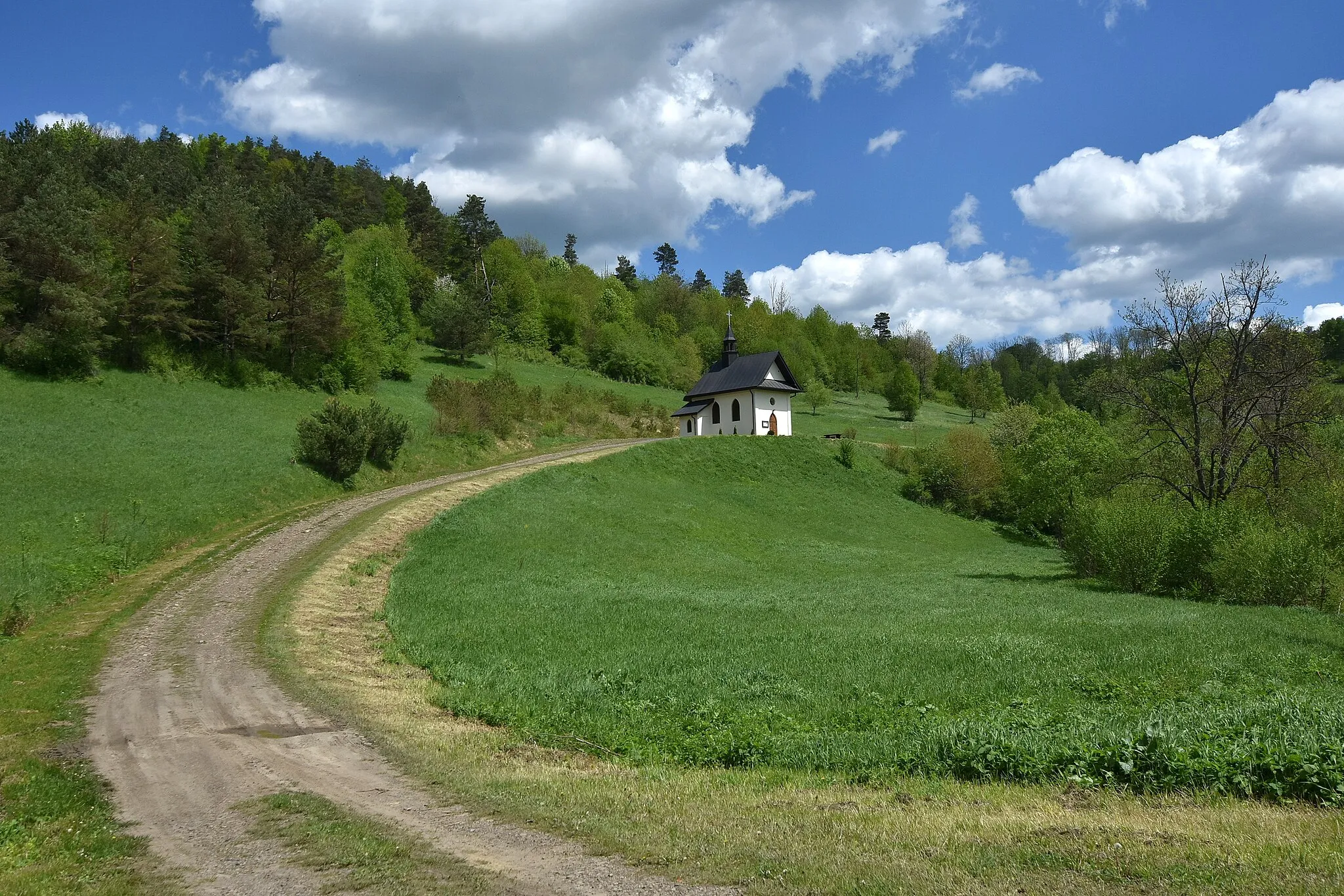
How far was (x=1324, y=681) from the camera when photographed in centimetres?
1178

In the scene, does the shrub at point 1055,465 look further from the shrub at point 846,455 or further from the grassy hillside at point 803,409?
the grassy hillside at point 803,409

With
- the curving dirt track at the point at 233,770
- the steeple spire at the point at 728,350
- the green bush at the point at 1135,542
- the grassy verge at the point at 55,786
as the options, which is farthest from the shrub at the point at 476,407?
the green bush at the point at 1135,542

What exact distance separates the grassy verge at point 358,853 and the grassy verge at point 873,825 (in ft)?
3.07

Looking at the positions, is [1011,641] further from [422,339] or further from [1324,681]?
[422,339]

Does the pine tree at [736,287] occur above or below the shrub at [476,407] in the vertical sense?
above

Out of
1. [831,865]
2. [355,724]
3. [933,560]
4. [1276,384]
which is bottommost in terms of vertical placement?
[933,560]

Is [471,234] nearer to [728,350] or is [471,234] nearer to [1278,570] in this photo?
[728,350]

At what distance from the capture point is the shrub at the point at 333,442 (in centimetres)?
3177

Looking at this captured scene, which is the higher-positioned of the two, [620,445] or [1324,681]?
[620,445]

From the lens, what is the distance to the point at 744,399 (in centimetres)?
5781

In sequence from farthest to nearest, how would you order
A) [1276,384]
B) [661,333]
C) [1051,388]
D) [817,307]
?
[817,307]
[1051,388]
[661,333]
[1276,384]

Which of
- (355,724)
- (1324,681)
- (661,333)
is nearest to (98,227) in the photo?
(355,724)

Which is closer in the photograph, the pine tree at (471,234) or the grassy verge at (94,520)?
the grassy verge at (94,520)

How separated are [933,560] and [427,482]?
23.2 metres
